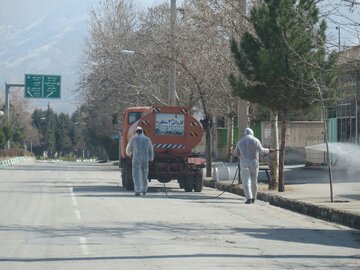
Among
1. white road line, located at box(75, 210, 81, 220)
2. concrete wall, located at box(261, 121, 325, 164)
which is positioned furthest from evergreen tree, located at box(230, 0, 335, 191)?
concrete wall, located at box(261, 121, 325, 164)

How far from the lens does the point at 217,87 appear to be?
114 feet

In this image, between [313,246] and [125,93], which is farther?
[125,93]

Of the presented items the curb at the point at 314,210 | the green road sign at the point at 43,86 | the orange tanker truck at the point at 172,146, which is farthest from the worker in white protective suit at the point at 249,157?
the green road sign at the point at 43,86

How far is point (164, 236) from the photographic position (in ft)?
43.1

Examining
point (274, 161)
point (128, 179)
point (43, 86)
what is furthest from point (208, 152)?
point (43, 86)

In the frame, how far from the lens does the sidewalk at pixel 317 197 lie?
1706cm

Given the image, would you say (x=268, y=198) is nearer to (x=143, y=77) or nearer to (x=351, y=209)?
(x=351, y=209)

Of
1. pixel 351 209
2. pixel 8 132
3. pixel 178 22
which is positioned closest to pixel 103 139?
pixel 8 132

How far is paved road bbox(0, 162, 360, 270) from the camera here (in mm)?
10633

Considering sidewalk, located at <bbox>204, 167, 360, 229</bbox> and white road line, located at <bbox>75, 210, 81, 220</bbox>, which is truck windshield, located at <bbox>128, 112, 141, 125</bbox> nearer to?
sidewalk, located at <bbox>204, 167, 360, 229</bbox>

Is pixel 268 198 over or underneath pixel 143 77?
underneath

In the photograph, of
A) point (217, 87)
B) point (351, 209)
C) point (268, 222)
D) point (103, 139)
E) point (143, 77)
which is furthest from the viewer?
point (103, 139)

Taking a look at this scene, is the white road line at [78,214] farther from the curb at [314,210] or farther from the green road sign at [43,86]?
the green road sign at [43,86]

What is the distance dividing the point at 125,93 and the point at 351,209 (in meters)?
31.3
